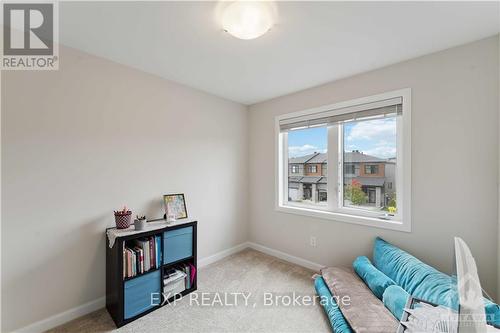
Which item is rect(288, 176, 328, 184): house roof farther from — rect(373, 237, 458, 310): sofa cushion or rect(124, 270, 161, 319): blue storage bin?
rect(124, 270, 161, 319): blue storage bin

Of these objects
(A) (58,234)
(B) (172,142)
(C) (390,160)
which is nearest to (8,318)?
(A) (58,234)

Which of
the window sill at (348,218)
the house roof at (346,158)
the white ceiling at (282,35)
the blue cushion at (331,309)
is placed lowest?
the blue cushion at (331,309)

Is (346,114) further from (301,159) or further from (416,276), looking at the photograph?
(416,276)

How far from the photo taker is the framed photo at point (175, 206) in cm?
235

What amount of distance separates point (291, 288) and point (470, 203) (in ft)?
5.78

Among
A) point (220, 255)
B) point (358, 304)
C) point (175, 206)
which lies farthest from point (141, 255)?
point (358, 304)

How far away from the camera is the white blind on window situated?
2.12 m

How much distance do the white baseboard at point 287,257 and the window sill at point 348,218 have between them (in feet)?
1.96

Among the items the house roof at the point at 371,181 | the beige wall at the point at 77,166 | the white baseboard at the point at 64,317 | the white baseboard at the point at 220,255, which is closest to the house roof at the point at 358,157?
the house roof at the point at 371,181

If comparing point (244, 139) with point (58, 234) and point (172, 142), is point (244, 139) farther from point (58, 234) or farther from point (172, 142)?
point (58, 234)

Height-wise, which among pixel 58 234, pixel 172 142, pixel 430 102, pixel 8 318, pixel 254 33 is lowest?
pixel 8 318

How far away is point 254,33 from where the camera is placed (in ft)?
4.78

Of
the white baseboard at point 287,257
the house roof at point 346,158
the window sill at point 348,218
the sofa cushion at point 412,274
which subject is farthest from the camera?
the white baseboard at point 287,257

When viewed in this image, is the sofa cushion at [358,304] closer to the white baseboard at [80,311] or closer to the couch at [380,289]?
the couch at [380,289]
